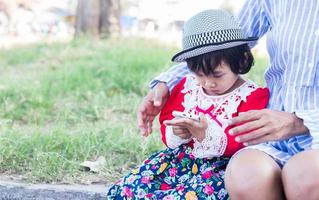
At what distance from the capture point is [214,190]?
95.3 inches

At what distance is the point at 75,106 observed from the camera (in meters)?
4.96

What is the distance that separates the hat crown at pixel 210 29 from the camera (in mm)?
2432

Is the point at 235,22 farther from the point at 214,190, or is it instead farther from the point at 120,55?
the point at 120,55

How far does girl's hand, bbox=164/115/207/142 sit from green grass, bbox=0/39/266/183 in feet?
2.95

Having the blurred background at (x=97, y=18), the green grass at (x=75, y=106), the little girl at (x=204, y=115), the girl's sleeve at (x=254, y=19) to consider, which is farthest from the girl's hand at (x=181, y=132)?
the blurred background at (x=97, y=18)

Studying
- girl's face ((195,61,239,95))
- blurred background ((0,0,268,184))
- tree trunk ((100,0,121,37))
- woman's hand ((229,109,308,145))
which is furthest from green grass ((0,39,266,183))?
woman's hand ((229,109,308,145))

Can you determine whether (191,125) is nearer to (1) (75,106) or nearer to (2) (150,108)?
(2) (150,108)

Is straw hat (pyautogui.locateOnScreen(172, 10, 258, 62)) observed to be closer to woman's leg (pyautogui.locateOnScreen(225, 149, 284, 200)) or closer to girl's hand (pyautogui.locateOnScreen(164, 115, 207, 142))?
girl's hand (pyautogui.locateOnScreen(164, 115, 207, 142))

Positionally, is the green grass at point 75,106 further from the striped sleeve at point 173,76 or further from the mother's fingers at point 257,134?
the mother's fingers at point 257,134

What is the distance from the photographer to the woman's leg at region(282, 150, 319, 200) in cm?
203

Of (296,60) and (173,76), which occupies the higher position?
(296,60)

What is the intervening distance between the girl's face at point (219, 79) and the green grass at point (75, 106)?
0.97 meters

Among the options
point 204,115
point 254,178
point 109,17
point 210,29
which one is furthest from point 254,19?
point 109,17

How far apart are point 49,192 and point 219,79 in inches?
40.8
